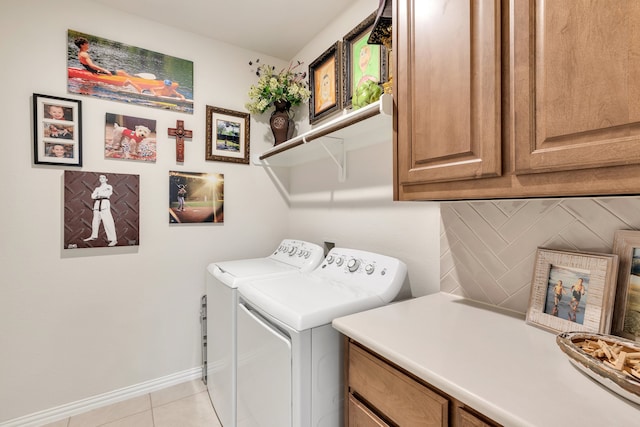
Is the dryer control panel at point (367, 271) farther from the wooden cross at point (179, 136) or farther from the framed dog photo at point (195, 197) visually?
the wooden cross at point (179, 136)

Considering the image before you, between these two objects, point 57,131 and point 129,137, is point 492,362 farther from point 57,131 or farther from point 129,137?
point 57,131

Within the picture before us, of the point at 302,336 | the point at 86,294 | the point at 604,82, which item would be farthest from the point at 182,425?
the point at 604,82

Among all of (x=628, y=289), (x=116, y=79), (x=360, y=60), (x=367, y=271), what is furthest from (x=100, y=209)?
(x=628, y=289)

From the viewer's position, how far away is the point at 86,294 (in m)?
1.79

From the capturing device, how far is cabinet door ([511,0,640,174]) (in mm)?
579

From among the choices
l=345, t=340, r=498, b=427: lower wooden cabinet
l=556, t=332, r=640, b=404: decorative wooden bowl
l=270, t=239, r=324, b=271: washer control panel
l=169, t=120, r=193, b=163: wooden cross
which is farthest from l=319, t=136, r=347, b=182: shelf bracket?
l=556, t=332, r=640, b=404: decorative wooden bowl

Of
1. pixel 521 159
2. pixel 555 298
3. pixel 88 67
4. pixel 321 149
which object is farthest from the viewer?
pixel 321 149

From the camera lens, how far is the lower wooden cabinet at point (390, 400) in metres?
0.67

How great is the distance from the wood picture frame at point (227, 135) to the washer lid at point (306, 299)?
1.18m

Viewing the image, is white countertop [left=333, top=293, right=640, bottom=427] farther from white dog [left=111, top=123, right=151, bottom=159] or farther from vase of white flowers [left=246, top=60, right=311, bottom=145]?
white dog [left=111, top=123, right=151, bottom=159]

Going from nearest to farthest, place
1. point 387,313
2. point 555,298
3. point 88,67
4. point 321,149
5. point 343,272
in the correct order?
1. point 555,298
2. point 387,313
3. point 343,272
4. point 88,67
5. point 321,149

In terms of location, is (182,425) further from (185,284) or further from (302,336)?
(302,336)

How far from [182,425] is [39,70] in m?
2.24

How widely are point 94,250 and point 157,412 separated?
1092 mm
